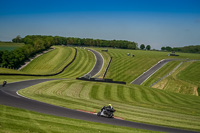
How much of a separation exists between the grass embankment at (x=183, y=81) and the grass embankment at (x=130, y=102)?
14302 millimetres

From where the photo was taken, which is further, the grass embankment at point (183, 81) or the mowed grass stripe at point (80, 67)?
the mowed grass stripe at point (80, 67)

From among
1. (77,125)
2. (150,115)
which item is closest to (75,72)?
(150,115)

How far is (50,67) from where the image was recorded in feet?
327

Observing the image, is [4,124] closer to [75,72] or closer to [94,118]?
[94,118]

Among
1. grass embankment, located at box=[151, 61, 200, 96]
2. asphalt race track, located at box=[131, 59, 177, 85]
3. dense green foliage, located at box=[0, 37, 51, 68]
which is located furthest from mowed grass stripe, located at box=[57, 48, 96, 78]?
grass embankment, located at box=[151, 61, 200, 96]

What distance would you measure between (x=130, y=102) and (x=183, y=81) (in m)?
34.2

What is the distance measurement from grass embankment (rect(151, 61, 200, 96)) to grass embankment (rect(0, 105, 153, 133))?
139 feet

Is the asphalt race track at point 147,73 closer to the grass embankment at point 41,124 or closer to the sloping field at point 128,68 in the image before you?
the sloping field at point 128,68

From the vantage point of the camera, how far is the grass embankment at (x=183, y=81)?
56984 millimetres

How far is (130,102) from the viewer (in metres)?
35.8

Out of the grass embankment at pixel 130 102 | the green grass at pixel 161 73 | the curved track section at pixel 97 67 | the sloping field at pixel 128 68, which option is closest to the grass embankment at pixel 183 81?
the green grass at pixel 161 73

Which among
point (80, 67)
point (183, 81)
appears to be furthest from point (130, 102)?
point (80, 67)

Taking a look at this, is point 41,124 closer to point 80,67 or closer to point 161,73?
point 161,73

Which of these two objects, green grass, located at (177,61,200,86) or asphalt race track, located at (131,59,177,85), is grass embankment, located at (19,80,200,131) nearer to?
green grass, located at (177,61,200,86)
